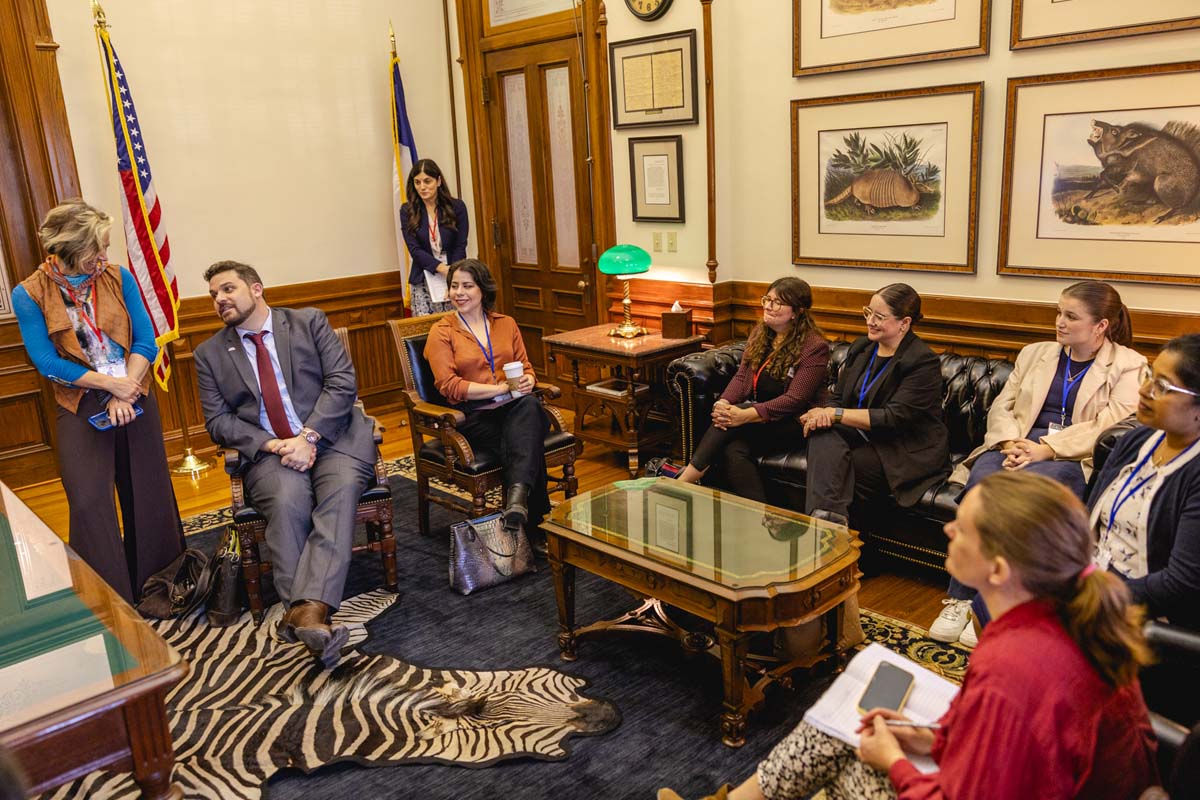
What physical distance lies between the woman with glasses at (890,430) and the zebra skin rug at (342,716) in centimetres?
137

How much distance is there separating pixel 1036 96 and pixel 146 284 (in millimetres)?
4602

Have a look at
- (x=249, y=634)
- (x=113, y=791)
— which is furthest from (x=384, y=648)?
(x=113, y=791)

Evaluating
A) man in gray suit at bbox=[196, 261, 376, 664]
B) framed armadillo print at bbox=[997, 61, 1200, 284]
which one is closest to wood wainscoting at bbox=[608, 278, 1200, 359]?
framed armadillo print at bbox=[997, 61, 1200, 284]

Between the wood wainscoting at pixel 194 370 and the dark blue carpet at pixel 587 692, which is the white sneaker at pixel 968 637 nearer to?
the dark blue carpet at pixel 587 692

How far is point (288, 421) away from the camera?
3.66 meters

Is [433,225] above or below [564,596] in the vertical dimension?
above

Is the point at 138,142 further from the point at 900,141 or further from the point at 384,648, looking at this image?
the point at 900,141

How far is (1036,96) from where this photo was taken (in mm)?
3773

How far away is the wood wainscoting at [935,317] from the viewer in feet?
12.0

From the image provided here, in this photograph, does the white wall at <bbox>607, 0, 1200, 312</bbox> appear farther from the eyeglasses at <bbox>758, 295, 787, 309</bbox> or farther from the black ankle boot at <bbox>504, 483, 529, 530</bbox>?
the black ankle boot at <bbox>504, 483, 529, 530</bbox>

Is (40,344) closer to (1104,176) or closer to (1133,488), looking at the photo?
(1133,488)

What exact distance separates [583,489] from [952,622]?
84.9 inches

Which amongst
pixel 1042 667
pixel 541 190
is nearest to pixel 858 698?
pixel 1042 667

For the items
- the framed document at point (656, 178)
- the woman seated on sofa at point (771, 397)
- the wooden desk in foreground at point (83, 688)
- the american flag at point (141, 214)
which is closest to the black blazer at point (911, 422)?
the woman seated on sofa at point (771, 397)
